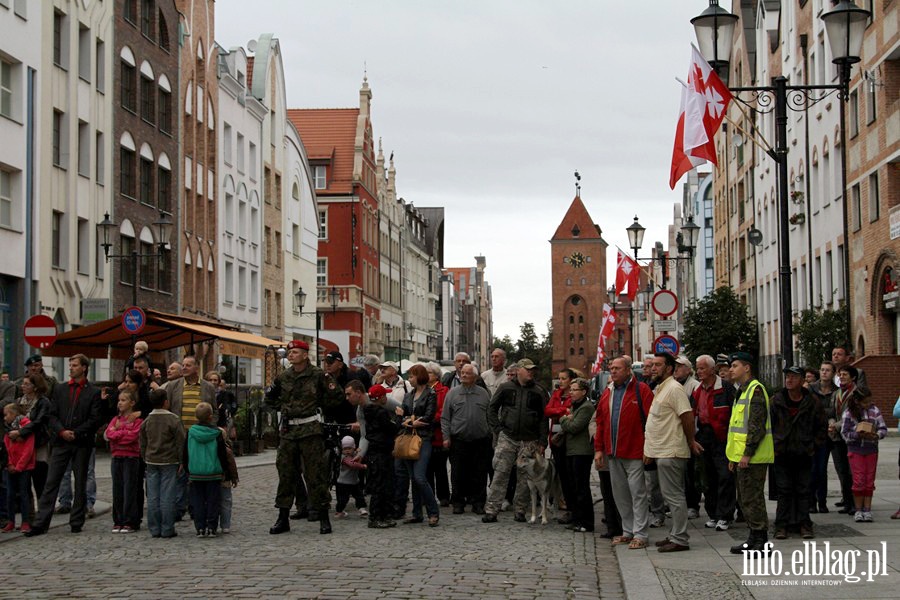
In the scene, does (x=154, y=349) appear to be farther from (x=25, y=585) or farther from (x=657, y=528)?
(x=25, y=585)

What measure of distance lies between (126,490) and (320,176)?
63820mm

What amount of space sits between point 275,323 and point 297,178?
8.38 metres

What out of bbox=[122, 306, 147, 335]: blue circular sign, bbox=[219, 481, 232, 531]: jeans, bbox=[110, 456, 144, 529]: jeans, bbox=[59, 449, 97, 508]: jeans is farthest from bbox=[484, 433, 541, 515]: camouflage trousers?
bbox=[122, 306, 147, 335]: blue circular sign

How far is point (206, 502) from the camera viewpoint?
45.9 ft

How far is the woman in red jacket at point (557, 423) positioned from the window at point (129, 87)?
85.2 feet

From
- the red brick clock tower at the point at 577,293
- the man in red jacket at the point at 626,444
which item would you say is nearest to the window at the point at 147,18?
the man in red jacket at the point at 626,444

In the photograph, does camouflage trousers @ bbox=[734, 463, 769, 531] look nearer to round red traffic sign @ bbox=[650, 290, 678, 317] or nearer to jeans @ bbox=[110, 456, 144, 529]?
jeans @ bbox=[110, 456, 144, 529]

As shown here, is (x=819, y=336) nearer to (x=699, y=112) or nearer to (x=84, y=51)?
(x=699, y=112)

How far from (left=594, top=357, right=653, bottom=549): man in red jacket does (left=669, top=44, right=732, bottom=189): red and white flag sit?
467cm

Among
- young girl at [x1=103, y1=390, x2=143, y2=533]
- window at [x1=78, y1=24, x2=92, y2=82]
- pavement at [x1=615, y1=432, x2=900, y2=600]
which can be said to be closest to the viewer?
pavement at [x1=615, y1=432, x2=900, y2=600]

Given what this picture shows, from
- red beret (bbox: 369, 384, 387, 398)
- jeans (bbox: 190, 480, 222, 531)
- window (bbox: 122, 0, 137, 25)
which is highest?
window (bbox: 122, 0, 137, 25)

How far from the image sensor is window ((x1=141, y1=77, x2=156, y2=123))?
135ft

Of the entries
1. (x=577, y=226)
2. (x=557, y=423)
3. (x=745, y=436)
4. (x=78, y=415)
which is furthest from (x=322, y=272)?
(x=577, y=226)

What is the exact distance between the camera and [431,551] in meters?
12.4
